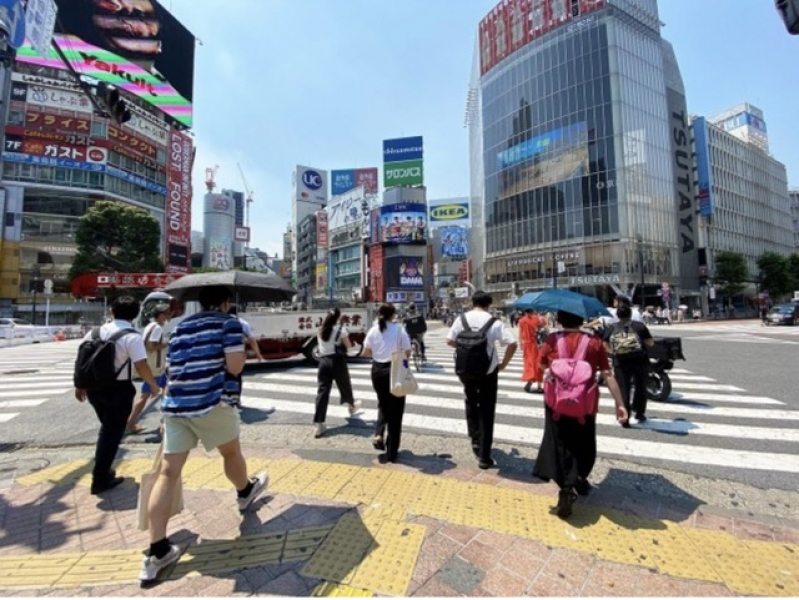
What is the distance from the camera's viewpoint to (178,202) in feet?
152

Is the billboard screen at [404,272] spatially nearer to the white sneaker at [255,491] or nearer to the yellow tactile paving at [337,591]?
the white sneaker at [255,491]

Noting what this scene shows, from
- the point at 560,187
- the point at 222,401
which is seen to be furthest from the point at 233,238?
the point at 222,401

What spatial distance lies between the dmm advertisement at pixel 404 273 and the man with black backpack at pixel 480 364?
5697 cm

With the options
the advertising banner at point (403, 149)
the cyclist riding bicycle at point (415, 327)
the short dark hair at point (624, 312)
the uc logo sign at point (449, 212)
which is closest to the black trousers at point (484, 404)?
the short dark hair at point (624, 312)

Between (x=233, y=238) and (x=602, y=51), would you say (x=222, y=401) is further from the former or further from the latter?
(x=233, y=238)

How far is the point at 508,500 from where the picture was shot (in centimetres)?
338

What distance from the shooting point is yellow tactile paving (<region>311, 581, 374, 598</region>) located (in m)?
2.24

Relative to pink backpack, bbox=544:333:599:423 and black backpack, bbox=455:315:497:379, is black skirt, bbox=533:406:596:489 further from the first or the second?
black backpack, bbox=455:315:497:379

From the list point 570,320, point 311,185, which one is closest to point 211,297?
point 570,320

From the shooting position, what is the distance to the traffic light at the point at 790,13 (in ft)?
12.7

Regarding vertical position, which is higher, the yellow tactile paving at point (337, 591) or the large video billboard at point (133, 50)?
the large video billboard at point (133, 50)

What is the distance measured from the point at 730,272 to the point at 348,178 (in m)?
67.4

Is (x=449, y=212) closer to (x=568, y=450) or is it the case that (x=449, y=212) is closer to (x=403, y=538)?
(x=568, y=450)

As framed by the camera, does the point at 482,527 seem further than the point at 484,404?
No
